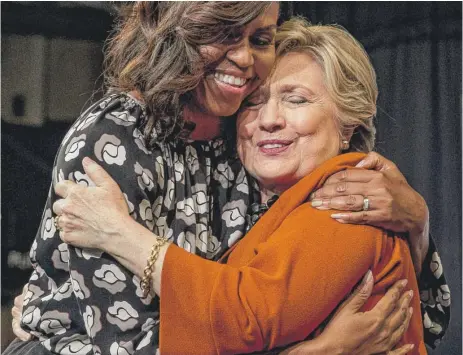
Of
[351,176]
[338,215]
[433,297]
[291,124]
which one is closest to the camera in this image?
[338,215]

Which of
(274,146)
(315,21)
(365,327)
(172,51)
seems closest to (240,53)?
(172,51)

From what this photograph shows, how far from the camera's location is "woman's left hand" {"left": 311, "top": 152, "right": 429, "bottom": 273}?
185 cm

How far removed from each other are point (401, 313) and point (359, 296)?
0.18m

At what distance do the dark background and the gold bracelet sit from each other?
4.81 feet

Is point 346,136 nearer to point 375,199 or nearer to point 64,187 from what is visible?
point 375,199

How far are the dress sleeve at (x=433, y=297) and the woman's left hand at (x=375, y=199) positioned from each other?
0.16m

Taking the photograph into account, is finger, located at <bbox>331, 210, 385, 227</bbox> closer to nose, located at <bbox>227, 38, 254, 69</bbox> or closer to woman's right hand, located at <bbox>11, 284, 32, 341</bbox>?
nose, located at <bbox>227, 38, 254, 69</bbox>

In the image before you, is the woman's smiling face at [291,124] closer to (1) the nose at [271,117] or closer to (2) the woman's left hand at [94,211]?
(1) the nose at [271,117]

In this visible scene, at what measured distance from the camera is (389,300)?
1.93 meters

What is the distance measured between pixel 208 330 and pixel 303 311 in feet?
0.75

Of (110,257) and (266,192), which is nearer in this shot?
(110,257)

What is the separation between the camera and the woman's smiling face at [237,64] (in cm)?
193

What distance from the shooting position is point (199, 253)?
194 cm

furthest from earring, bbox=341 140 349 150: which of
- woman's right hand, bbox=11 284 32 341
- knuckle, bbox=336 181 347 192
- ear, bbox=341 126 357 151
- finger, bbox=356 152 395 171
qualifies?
woman's right hand, bbox=11 284 32 341
